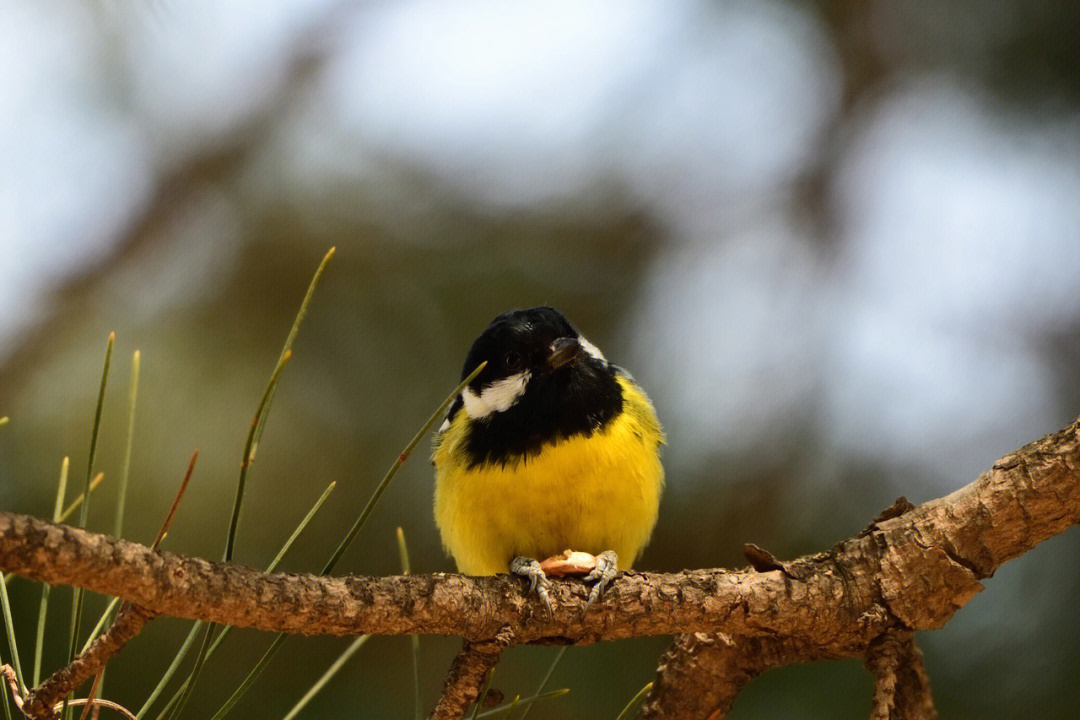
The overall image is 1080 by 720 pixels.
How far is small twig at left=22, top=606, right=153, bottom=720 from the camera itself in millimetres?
947

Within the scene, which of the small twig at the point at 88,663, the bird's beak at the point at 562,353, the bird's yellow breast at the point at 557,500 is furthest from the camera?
the bird's beak at the point at 562,353

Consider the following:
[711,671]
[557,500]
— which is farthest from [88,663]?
[711,671]

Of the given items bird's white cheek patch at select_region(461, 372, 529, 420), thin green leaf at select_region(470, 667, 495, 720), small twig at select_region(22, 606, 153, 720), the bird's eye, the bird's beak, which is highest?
the bird's beak

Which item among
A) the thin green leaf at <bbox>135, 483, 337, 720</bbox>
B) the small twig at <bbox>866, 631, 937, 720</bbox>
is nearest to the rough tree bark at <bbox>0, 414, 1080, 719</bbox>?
the small twig at <bbox>866, 631, 937, 720</bbox>

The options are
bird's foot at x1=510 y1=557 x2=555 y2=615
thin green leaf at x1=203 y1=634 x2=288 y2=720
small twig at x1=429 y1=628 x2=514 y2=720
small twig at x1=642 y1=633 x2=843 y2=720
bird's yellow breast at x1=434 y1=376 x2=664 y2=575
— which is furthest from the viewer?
bird's yellow breast at x1=434 y1=376 x2=664 y2=575

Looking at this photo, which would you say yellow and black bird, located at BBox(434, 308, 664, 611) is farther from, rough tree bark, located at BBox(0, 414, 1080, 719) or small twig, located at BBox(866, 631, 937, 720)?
small twig, located at BBox(866, 631, 937, 720)

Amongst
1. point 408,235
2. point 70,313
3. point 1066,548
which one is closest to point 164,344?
point 70,313

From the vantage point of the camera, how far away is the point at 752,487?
7.75 feet

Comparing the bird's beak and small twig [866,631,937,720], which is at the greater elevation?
the bird's beak

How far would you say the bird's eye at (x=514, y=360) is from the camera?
1.88 m

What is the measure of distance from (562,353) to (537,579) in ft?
1.82

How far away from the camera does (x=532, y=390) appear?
6.01ft

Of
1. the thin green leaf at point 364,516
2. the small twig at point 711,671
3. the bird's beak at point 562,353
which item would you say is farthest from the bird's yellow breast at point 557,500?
the thin green leaf at point 364,516

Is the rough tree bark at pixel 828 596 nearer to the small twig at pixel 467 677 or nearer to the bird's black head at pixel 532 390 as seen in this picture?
→ the small twig at pixel 467 677
